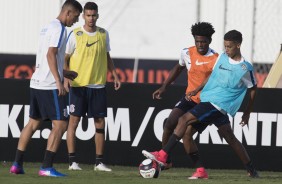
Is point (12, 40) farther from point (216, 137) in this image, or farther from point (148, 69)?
point (216, 137)

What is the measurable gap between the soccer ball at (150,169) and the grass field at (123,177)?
84 mm

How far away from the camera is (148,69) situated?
24422 mm

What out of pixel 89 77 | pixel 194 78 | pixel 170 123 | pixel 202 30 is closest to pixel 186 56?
pixel 194 78

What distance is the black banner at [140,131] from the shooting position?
1659 cm

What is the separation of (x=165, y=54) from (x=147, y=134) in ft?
27.8

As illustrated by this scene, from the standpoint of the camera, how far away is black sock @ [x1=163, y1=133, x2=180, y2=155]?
14281mm

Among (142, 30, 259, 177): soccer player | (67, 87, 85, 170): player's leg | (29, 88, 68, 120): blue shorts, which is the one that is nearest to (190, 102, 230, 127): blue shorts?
(142, 30, 259, 177): soccer player

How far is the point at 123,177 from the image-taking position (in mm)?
14297

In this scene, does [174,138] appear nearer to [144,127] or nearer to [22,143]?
[22,143]

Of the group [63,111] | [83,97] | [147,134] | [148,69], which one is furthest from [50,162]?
[148,69]

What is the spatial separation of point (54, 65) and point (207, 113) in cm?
200

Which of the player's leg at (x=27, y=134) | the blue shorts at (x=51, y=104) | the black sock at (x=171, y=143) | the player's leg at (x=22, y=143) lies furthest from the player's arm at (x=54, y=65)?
the black sock at (x=171, y=143)

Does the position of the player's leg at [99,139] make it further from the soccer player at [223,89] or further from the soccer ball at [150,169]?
the soccer ball at [150,169]

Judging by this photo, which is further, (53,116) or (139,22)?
(139,22)
